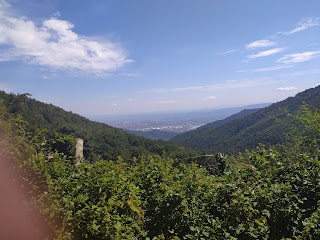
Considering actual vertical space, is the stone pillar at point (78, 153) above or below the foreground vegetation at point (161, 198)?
above

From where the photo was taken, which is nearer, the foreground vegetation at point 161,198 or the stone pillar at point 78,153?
the foreground vegetation at point 161,198

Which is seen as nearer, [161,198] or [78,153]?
[161,198]

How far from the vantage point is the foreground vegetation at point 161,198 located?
3.33 m

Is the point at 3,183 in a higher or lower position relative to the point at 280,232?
higher

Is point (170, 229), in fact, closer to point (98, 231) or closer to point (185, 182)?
point (185, 182)

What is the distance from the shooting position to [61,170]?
411 cm

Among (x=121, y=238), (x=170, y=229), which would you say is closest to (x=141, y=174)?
(x=170, y=229)

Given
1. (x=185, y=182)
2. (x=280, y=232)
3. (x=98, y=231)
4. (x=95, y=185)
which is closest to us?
(x=98, y=231)

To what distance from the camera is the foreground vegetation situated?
333 cm

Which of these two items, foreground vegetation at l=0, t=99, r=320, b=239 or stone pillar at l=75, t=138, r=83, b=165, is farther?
stone pillar at l=75, t=138, r=83, b=165

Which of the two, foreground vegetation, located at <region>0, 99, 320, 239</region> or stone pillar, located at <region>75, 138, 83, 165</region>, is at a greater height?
stone pillar, located at <region>75, 138, 83, 165</region>

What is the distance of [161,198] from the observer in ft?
13.7

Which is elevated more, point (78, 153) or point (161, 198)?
point (78, 153)

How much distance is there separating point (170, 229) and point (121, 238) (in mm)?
904
